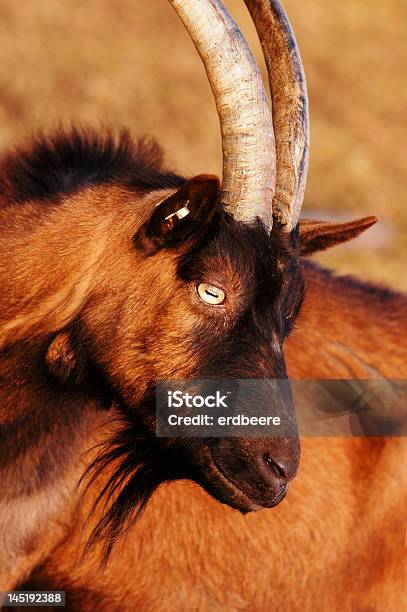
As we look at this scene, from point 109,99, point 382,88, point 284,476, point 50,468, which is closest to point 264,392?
point 284,476

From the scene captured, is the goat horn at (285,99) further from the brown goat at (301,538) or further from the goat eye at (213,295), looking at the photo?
the brown goat at (301,538)

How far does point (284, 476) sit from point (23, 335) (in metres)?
1.28

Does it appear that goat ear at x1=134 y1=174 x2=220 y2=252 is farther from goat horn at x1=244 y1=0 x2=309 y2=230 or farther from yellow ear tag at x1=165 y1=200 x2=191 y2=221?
goat horn at x1=244 y1=0 x2=309 y2=230

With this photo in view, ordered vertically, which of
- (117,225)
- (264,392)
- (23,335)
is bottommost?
(23,335)

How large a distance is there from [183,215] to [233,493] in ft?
3.69

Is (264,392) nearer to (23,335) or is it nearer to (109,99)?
(23,335)

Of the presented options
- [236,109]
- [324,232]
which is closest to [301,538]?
[324,232]

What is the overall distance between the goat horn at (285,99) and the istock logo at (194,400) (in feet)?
2.77

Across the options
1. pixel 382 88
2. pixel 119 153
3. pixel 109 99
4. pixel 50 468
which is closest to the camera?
pixel 50 468

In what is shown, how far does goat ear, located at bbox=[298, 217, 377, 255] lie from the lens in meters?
4.87

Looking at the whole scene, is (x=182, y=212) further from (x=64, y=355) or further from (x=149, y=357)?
(x=64, y=355)

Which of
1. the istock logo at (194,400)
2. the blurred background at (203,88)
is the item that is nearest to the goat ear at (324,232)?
the istock logo at (194,400)

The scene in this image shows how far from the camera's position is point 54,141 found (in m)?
5.44

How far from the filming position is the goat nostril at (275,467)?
13.7 ft
